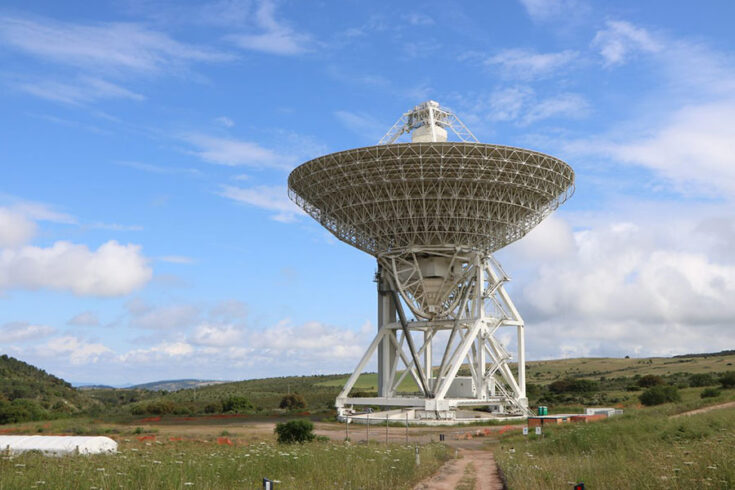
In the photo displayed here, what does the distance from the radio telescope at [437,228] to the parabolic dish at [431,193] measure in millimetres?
73

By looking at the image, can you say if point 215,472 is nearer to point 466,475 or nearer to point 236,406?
point 466,475

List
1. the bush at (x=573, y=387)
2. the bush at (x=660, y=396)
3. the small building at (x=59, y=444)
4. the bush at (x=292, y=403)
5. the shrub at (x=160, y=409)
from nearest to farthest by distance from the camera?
1. the small building at (x=59, y=444)
2. the bush at (x=660, y=396)
3. the shrub at (x=160, y=409)
4. the bush at (x=292, y=403)
5. the bush at (x=573, y=387)

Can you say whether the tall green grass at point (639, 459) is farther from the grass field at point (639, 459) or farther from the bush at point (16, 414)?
the bush at point (16, 414)

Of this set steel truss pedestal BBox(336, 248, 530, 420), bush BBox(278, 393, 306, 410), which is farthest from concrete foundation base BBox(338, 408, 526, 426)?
bush BBox(278, 393, 306, 410)

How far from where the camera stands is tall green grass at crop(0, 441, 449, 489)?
40.6 ft

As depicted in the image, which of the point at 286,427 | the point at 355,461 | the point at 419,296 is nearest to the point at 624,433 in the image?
the point at 355,461

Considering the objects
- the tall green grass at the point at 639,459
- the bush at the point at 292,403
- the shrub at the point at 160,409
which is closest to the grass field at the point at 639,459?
the tall green grass at the point at 639,459

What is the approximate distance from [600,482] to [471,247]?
120 feet

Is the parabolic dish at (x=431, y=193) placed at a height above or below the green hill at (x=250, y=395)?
above

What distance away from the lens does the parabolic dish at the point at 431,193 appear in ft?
147

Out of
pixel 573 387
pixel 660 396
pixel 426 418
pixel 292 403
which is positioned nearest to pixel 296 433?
pixel 426 418

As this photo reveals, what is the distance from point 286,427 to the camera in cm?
3428

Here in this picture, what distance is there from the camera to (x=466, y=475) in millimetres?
21422

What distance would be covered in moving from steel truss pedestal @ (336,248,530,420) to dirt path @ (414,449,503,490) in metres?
21.0
